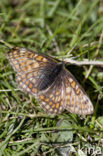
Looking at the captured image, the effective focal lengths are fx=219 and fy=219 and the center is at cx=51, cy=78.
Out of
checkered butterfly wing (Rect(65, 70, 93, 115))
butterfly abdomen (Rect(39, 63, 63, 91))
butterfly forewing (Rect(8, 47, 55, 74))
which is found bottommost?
checkered butterfly wing (Rect(65, 70, 93, 115))

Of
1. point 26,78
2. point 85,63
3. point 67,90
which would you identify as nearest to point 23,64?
point 26,78

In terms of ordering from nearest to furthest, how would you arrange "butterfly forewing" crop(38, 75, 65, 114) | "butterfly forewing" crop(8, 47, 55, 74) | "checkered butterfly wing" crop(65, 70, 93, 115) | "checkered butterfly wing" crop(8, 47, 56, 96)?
"checkered butterfly wing" crop(65, 70, 93, 115)
"butterfly forewing" crop(38, 75, 65, 114)
"checkered butterfly wing" crop(8, 47, 56, 96)
"butterfly forewing" crop(8, 47, 55, 74)

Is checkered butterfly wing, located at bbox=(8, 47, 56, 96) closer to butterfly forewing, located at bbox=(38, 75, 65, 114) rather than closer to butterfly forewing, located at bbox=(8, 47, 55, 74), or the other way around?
butterfly forewing, located at bbox=(8, 47, 55, 74)

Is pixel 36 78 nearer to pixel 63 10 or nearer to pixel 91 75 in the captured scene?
pixel 91 75

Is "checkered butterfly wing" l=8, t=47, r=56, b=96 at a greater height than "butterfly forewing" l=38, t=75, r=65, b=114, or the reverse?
"checkered butterfly wing" l=8, t=47, r=56, b=96

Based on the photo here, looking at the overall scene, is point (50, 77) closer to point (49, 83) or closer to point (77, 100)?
point (49, 83)

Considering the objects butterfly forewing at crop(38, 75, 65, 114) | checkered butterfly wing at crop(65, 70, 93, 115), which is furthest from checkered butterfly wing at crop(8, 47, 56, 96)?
checkered butterfly wing at crop(65, 70, 93, 115)

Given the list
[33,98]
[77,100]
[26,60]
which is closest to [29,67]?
[26,60]
